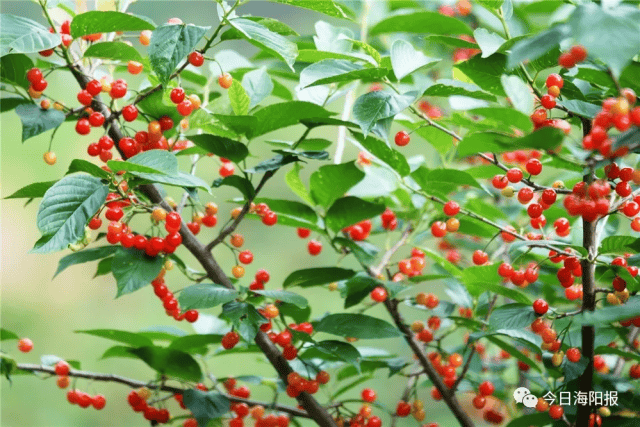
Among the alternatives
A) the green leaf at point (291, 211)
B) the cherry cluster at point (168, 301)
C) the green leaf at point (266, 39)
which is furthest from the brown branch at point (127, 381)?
the green leaf at point (266, 39)

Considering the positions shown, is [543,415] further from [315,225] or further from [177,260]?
[177,260]

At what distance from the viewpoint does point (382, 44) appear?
1242 millimetres

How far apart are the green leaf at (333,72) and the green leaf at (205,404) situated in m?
0.40

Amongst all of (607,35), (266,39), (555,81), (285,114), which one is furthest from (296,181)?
(607,35)

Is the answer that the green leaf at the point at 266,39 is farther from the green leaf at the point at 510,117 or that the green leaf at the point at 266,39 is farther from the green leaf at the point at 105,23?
the green leaf at the point at 510,117

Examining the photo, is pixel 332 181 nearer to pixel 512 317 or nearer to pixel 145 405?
pixel 512 317

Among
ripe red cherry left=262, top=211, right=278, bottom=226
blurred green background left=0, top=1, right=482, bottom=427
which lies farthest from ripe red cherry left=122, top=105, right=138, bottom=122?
blurred green background left=0, top=1, right=482, bottom=427

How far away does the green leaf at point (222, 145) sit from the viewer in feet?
2.21

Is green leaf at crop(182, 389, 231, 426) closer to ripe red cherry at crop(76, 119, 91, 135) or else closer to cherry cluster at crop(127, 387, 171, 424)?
cherry cluster at crop(127, 387, 171, 424)

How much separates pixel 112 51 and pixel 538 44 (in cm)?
45

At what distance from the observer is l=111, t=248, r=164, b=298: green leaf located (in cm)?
64

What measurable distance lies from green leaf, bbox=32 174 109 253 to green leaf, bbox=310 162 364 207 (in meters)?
0.26

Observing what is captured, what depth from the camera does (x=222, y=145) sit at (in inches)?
27.0

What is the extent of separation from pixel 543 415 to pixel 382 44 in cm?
75
